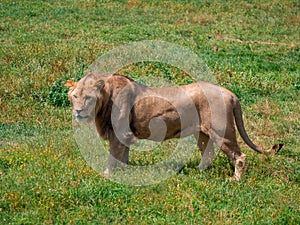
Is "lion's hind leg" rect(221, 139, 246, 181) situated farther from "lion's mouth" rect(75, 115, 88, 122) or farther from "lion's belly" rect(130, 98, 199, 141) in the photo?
"lion's mouth" rect(75, 115, 88, 122)

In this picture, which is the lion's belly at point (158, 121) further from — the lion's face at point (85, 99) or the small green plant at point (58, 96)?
the small green plant at point (58, 96)

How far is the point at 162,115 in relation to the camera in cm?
898

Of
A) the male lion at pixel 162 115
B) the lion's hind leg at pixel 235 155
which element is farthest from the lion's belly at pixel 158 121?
the lion's hind leg at pixel 235 155

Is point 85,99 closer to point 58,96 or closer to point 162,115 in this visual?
point 162,115

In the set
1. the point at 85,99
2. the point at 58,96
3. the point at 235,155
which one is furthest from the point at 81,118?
the point at 58,96

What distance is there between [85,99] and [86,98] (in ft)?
0.08

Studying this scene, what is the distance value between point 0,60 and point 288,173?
7.73 m

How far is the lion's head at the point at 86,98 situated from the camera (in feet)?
27.7

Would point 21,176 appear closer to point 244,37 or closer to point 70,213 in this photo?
point 70,213

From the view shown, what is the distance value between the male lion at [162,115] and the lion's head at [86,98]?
0.26 feet

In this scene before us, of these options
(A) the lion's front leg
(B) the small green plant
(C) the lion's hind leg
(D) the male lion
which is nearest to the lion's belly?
(D) the male lion

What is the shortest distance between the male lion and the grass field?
465 millimetres

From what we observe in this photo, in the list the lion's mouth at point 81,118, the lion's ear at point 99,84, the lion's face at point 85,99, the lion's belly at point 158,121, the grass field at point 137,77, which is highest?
the lion's ear at point 99,84

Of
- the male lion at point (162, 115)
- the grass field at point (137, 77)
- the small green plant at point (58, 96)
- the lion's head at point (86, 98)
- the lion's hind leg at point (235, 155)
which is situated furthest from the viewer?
the small green plant at point (58, 96)
